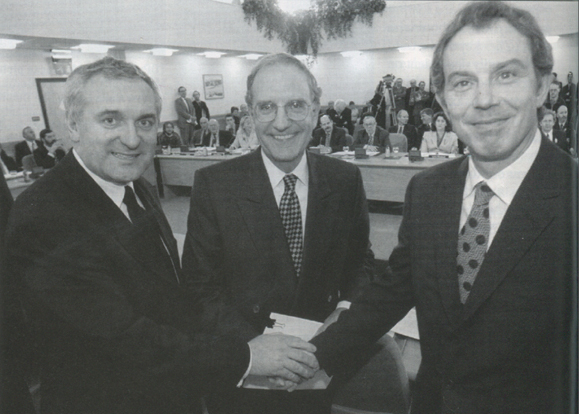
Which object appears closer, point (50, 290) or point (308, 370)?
point (50, 290)

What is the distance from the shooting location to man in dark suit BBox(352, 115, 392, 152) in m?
6.88

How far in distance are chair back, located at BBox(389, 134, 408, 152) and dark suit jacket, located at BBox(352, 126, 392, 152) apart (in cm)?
12

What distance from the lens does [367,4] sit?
29.9ft

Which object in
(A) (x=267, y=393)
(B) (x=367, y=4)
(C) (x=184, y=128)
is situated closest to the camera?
(A) (x=267, y=393)

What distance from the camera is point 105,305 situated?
113 cm

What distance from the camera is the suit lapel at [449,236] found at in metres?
1.02

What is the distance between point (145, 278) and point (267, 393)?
59cm

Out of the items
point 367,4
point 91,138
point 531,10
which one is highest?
point 367,4

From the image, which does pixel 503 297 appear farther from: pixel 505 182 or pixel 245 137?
pixel 245 137

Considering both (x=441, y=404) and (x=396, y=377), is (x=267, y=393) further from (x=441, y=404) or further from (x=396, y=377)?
(x=441, y=404)

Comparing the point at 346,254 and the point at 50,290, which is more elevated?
the point at 50,290

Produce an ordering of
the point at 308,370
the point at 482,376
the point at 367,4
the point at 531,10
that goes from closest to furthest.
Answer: the point at 531,10 < the point at 482,376 < the point at 308,370 < the point at 367,4

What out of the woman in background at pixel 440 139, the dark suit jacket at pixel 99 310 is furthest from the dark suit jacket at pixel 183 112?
the dark suit jacket at pixel 99 310

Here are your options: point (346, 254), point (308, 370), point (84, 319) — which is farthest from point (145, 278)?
point (346, 254)
